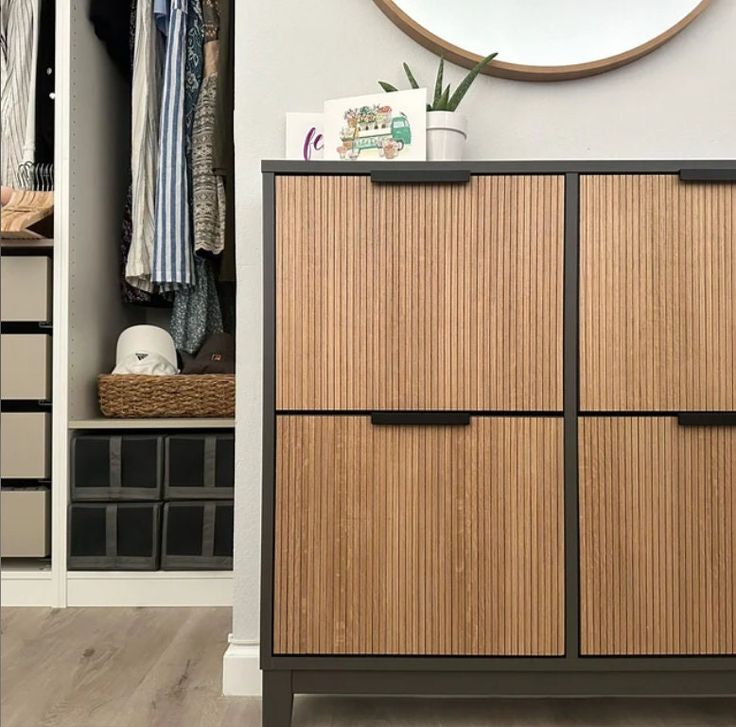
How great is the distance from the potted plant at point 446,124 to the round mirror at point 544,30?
0.12m

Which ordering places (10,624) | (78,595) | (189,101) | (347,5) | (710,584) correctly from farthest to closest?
(189,101), (78,595), (10,624), (347,5), (710,584)

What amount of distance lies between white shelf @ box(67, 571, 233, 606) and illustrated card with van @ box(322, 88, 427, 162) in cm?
123

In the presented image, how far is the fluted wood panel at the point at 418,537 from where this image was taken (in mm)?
1378

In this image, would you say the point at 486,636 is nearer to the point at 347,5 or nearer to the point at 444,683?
the point at 444,683

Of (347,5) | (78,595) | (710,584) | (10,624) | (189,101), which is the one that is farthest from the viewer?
(189,101)

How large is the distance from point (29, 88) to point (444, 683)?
190cm

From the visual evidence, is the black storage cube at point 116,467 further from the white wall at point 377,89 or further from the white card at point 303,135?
the white card at point 303,135

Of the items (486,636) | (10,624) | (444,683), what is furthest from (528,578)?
(10,624)

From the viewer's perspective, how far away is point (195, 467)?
7.34 feet

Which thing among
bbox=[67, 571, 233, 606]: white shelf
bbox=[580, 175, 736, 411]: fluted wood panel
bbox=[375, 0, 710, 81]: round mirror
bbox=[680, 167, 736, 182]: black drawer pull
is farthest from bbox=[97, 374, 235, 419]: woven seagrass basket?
bbox=[680, 167, 736, 182]: black drawer pull

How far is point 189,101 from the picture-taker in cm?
237

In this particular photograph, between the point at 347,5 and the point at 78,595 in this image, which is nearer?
the point at 347,5

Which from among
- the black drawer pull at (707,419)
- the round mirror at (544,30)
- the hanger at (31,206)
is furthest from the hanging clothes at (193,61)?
the black drawer pull at (707,419)

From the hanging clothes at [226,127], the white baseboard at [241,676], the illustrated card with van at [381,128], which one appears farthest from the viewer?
the hanging clothes at [226,127]
